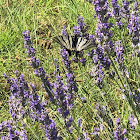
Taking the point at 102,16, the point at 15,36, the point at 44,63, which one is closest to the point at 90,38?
the point at 102,16

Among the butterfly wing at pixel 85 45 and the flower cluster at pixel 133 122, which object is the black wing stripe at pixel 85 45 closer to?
the butterfly wing at pixel 85 45

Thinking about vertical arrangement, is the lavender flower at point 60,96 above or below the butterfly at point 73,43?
below

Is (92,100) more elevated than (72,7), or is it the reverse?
(72,7)

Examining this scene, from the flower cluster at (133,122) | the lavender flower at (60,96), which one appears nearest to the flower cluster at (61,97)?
the lavender flower at (60,96)

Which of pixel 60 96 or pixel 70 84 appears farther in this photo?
pixel 70 84

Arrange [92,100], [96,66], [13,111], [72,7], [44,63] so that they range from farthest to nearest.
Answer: [72,7], [44,63], [92,100], [96,66], [13,111]

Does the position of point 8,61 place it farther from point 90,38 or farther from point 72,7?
point 90,38

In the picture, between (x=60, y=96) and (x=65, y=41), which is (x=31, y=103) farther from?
(x=65, y=41)

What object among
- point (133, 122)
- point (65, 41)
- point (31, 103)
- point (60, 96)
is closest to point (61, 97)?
point (60, 96)

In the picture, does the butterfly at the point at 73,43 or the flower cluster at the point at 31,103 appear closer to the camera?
the flower cluster at the point at 31,103
